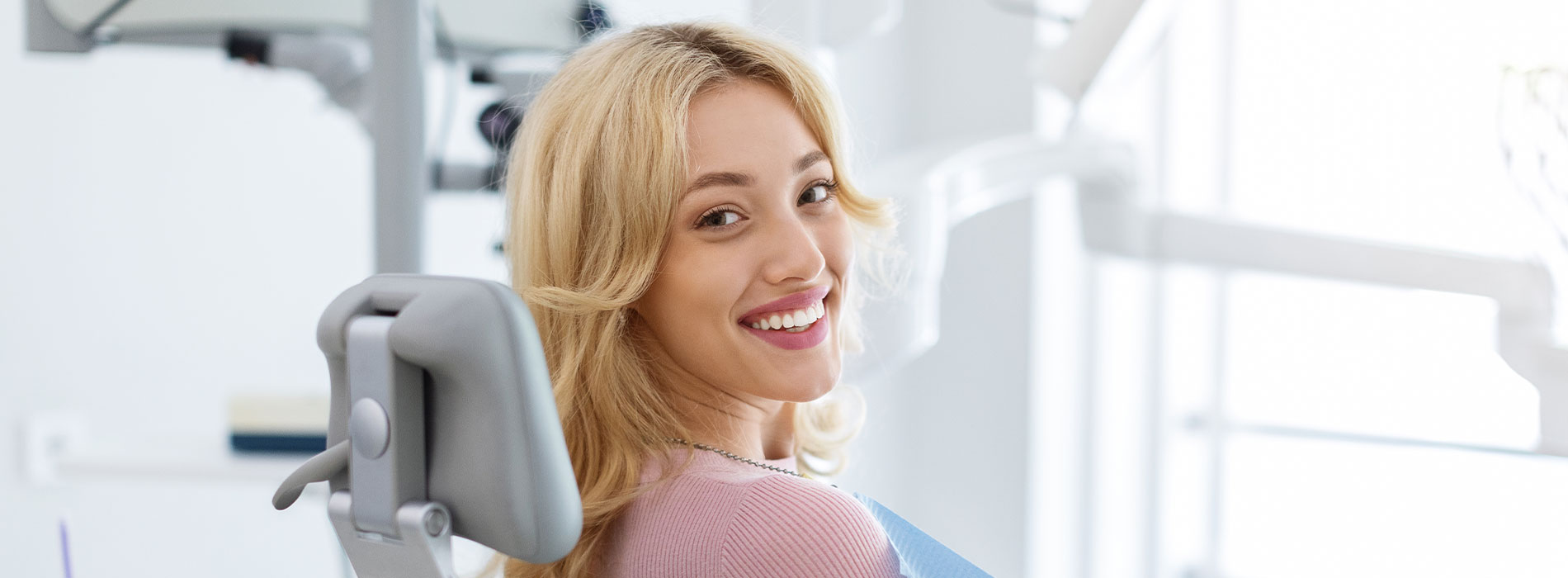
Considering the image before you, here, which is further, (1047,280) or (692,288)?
(1047,280)

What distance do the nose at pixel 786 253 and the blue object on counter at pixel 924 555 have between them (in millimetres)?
175

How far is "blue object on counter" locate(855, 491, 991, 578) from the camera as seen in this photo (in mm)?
894

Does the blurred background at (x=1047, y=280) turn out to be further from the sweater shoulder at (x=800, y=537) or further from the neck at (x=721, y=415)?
the sweater shoulder at (x=800, y=537)

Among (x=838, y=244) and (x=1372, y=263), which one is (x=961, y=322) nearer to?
(x=1372, y=263)

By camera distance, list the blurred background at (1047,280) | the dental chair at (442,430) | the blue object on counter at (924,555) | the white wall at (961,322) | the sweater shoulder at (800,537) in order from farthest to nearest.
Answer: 1. the white wall at (961,322)
2. the blurred background at (1047,280)
3. the blue object on counter at (924,555)
4. the sweater shoulder at (800,537)
5. the dental chair at (442,430)

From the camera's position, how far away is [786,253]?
929 mm

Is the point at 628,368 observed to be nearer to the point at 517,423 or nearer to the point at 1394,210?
the point at 517,423

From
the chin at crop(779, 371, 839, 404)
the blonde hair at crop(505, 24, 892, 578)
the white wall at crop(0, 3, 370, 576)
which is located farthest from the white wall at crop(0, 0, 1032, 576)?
the chin at crop(779, 371, 839, 404)

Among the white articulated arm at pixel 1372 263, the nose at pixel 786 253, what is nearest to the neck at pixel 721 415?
the nose at pixel 786 253

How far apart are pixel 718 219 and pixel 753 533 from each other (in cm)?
27

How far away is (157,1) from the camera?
1.48 metres

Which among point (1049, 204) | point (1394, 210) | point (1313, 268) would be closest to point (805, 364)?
point (1313, 268)

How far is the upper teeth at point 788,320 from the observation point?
3.12 ft

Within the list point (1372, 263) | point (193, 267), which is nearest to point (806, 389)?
point (1372, 263)
